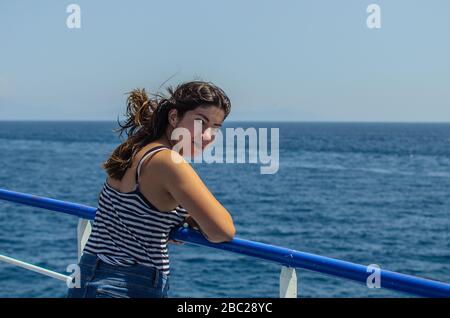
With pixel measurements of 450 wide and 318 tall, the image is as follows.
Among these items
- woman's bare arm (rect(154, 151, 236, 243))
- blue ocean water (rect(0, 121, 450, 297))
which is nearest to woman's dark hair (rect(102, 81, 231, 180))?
woman's bare arm (rect(154, 151, 236, 243))

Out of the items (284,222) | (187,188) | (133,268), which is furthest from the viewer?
(284,222)

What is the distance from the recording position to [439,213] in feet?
110

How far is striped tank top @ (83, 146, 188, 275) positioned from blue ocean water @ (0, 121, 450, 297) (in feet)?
49.6

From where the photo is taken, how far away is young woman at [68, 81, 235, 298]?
6.79ft

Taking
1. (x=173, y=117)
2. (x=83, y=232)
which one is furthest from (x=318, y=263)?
(x=83, y=232)

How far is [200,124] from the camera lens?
7.48 ft

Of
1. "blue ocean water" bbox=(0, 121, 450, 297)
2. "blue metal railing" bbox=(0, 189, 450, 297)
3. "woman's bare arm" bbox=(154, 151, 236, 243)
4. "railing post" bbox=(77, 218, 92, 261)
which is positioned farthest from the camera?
"blue ocean water" bbox=(0, 121, 450, 297)

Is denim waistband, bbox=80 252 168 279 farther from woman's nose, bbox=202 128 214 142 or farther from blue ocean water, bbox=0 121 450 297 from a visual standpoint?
blue ocean water, bbox=0 121 450 297

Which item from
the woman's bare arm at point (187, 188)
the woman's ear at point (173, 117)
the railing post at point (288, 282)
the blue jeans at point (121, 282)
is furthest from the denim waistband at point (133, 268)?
the woman's ear at point (173, 117)

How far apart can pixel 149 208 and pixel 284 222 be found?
27.9m

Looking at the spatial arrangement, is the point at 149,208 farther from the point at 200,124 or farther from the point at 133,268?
the point at 200,124

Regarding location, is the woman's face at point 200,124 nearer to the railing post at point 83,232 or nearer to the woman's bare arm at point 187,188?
the woman's bare arm at point 187,188

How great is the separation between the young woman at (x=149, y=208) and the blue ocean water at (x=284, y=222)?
15.1m
